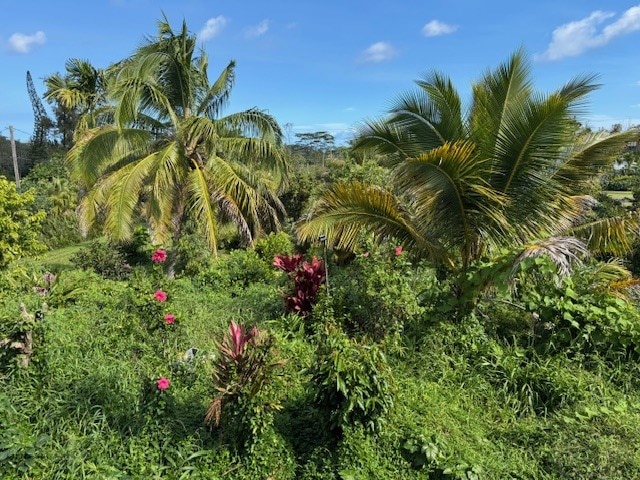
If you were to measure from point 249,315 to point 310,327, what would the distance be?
105cm

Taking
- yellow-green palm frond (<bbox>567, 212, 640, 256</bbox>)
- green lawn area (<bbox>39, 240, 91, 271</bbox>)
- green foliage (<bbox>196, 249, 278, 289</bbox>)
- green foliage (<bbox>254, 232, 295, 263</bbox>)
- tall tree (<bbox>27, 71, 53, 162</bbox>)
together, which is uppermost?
tall tree (<bbox>27, 71, 53, 162</bbox>)

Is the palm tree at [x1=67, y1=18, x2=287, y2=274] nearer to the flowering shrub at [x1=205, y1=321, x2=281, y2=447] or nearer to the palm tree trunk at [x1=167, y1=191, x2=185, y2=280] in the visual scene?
the palm tree trunk at [x1=167, y1=191, x2=185, y2=280]

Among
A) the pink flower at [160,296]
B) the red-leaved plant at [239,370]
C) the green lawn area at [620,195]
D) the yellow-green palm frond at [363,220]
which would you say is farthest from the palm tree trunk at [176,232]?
the green lawn area at [620,195]

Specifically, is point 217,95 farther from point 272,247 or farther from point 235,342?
point 235,342

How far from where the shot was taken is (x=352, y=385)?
121 inches

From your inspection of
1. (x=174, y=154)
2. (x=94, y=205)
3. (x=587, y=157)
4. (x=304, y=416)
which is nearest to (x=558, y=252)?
(x=587, y=157)

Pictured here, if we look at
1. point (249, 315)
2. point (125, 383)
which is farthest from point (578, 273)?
point (125, 383)

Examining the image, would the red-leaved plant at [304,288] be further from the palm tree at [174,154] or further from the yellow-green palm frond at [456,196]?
the palm tree at [174,154]

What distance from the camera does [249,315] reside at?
5.95 m

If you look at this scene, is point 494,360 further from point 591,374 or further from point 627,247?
point 627,247

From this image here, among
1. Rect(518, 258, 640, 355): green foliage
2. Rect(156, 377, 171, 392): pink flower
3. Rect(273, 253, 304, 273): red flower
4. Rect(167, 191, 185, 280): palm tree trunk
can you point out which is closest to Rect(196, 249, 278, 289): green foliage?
Rect(167, 191, 185, 280): palm tree trunk

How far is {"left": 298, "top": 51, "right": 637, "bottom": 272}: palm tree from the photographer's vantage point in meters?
4.44

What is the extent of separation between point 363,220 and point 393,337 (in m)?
1.44

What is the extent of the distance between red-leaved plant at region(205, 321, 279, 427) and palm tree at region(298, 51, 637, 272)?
7.01 feet
